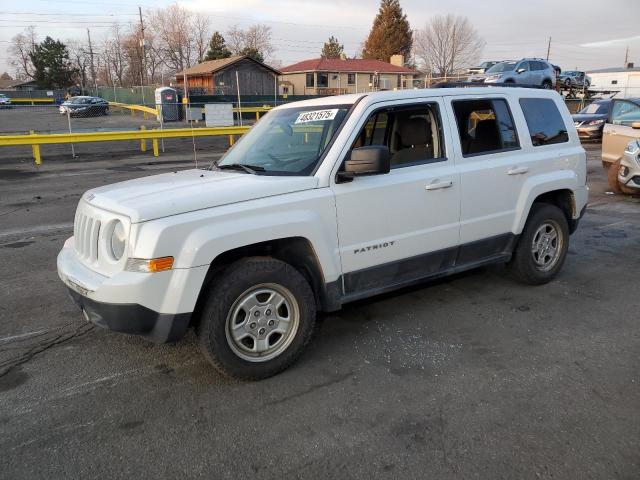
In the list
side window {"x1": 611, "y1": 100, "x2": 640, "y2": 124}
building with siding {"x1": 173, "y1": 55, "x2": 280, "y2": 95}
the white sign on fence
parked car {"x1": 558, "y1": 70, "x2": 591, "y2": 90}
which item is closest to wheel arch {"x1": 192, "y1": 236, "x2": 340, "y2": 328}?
side window {"x1": 611, "y1": 100, "x2": 640, "y2": 124}

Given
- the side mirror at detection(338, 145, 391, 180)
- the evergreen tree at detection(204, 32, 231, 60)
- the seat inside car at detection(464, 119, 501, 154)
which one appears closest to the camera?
the side mirror at detection(338, 145, 391, 180)

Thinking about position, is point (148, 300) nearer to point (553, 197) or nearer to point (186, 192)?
point (186, 192)

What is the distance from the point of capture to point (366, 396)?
3.30 meters

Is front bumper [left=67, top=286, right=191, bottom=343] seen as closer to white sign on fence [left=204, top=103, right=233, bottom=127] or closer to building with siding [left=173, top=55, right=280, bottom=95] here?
white sign on fence [left=204, top=103, right=233, bottom=127]

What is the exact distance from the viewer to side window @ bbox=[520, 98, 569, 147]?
4.92 m

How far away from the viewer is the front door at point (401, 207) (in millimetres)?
3758

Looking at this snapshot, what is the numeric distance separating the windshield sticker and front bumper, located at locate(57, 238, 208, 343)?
5.21 feet

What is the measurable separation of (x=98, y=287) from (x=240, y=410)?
1123 millimetres

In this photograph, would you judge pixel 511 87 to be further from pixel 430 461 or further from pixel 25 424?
pixel 25 424

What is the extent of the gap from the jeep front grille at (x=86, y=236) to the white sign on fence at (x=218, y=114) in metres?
21.3

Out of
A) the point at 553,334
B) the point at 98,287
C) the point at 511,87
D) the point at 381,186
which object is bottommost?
the point at 553,334

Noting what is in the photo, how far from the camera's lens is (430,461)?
2.69 metres

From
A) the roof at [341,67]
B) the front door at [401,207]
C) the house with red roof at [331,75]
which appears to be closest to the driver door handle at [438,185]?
the front door at [401,207]

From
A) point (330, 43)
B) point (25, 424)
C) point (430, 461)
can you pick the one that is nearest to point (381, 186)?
point (430, 461)
